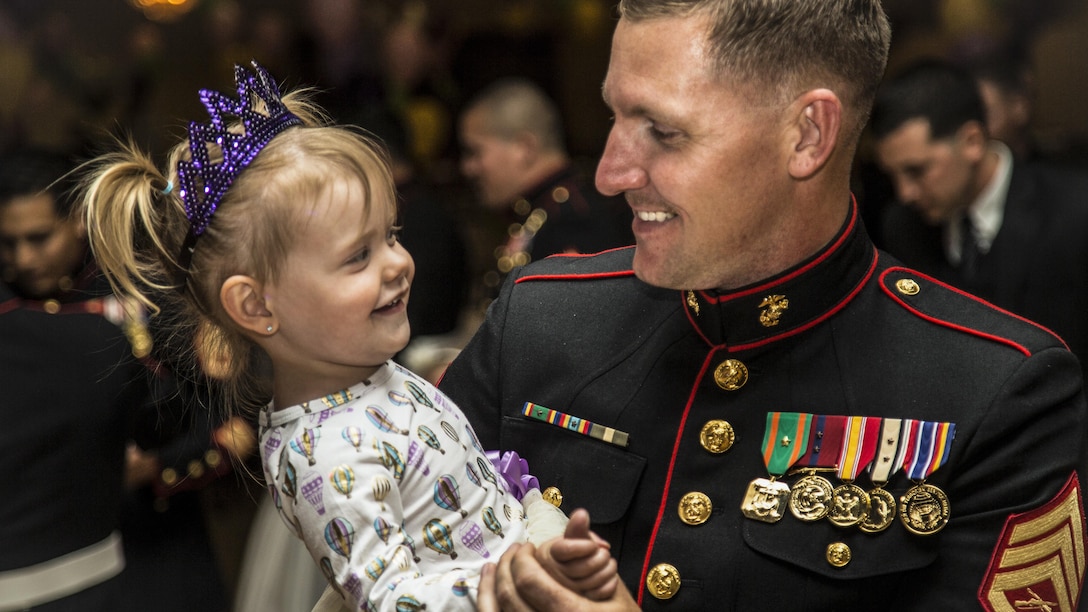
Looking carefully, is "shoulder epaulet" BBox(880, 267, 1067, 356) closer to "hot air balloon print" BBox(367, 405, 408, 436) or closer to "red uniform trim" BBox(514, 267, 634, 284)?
"red uniform trim" BBox(514, 267, 634, 284)

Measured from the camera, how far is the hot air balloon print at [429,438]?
55.3 inches

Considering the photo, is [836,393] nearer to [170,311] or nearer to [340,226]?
[340,226]

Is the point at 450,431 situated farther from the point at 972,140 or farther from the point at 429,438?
the point at 972,140

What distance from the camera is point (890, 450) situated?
4.81ft

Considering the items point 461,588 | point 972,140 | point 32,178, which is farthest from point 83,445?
point 972,140

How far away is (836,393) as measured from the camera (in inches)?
60.4

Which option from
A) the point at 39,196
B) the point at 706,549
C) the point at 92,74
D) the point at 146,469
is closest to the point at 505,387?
the point at 706,549

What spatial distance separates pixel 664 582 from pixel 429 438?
334 millimetres

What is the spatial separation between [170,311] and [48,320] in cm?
114

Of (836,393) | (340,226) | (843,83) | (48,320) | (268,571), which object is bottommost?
(268,571)

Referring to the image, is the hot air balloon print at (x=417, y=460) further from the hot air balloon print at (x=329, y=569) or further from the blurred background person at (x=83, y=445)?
the blurred background person at (x=83, y=445)

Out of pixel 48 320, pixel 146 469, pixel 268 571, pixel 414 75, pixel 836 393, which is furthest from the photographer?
pixel 414 75

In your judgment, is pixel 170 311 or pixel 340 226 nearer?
pixel 340 226

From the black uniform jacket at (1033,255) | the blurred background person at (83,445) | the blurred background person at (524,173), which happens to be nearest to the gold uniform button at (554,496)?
the blurred background person at (83,445)
